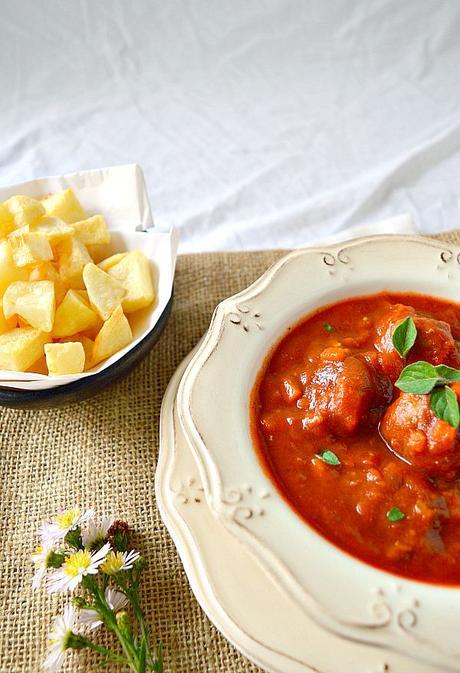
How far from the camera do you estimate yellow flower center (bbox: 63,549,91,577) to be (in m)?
2.78

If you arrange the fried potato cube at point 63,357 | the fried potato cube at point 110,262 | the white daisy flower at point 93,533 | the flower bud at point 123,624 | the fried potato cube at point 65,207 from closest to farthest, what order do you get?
the flower bud at point 123,624 < the white daisy flower at point 93,533 < the fried potato cube at point 63,357 < the fried potato cube at point 110,262 < the fried potato cube at point 65,207

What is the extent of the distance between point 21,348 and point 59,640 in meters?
1.15

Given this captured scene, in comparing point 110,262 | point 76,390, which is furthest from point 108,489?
point 110,262

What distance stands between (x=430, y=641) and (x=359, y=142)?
3812 millimetres

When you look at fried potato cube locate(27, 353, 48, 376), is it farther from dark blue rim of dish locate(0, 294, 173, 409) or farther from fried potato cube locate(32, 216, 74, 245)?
fried potato cube locate(32, 216, 74, 245)

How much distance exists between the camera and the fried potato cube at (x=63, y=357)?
10.2 ft

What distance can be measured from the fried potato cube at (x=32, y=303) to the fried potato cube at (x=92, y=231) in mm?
438

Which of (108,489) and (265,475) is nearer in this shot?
(265,475)

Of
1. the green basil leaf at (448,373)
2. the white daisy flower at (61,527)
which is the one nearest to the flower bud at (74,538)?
A: the white daisy flower at (61,527)

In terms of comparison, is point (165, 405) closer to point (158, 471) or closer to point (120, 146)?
point (158, 471)

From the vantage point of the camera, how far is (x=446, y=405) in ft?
9.04

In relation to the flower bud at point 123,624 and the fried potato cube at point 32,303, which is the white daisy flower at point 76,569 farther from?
the fried potato cube at point 32,303

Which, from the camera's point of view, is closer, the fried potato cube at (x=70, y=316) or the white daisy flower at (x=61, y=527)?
the white daisy flower at (x=61, y=527)

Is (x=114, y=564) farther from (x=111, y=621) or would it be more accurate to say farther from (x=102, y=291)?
(x=102, y=291)
